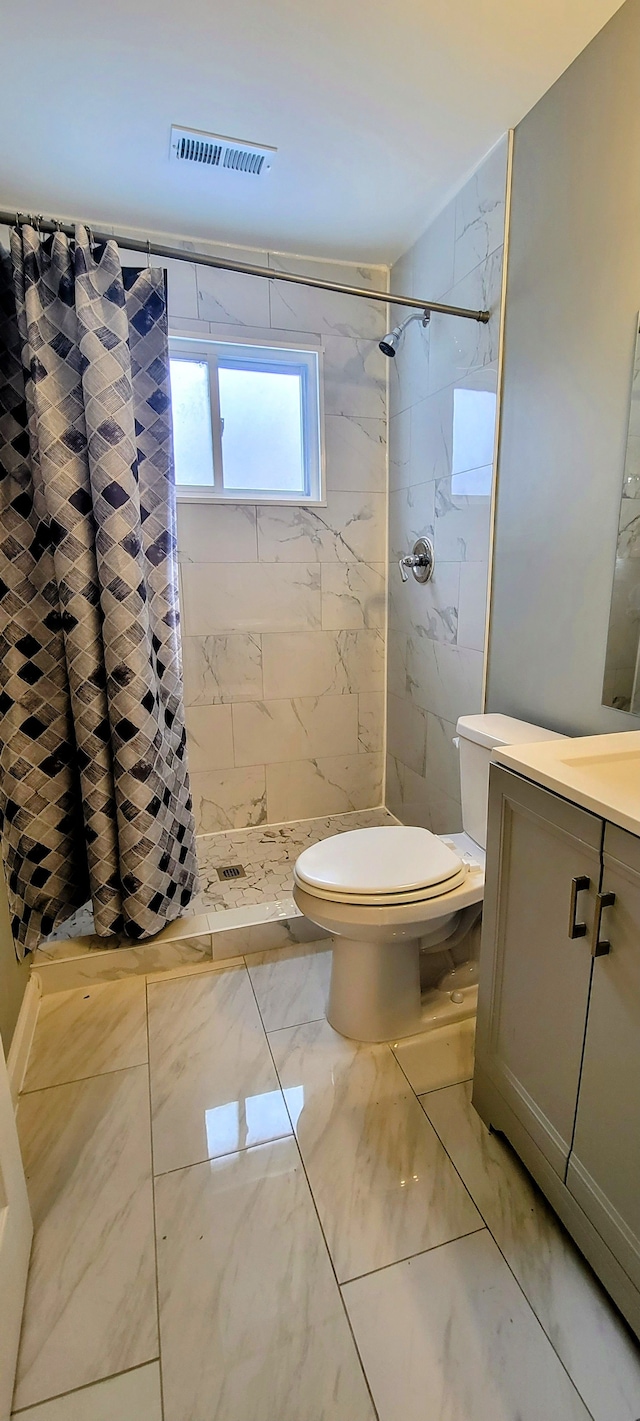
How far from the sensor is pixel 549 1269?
1032 mm

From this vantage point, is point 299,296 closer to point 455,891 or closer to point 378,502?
point 378,502

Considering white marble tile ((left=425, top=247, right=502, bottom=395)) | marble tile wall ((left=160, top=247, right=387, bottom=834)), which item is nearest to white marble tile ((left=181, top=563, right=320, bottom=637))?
marble tile wall ((left=160, top=247, right=387, bottom=834))

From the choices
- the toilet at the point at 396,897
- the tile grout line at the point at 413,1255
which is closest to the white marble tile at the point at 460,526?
the toilet at the point at 396,897

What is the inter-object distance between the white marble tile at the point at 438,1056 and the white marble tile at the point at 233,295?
239 centimetres

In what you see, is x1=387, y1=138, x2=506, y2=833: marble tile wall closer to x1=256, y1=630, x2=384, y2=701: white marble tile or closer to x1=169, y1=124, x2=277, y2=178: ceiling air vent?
x1=256, y1=630, x2=384, y2=701: white marble tile

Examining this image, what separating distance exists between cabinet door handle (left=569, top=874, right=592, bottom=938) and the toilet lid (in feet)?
1.57

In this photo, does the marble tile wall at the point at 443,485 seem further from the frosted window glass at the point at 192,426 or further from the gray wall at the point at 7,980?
the gray wall at the point at 7,980

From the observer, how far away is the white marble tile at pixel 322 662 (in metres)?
2.48

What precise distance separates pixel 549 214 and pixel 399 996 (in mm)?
1951

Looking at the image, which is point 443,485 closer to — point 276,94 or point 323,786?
point 276,94

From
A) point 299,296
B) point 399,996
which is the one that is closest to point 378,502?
point 299,296

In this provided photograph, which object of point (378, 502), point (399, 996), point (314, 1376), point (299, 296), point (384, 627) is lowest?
point (314, 1376)

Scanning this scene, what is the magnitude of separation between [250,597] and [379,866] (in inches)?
51.7

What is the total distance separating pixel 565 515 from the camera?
1475 millimetres
